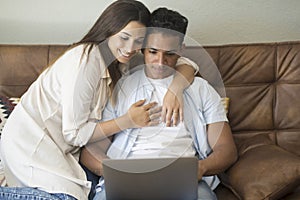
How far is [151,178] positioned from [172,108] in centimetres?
35

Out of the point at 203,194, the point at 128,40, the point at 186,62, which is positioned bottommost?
the point at 203,194

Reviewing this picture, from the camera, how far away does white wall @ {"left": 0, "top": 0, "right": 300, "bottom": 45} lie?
2215mm

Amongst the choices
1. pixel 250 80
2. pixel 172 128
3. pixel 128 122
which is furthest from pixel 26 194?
pixel 250 80

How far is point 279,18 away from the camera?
2.25 m

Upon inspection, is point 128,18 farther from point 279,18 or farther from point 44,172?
point 279,18

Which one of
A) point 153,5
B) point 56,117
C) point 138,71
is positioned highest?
point 153,5

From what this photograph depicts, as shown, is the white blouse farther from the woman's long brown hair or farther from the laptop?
the laptop

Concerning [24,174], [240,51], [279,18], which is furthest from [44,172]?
[279,18]

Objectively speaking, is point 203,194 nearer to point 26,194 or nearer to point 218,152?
point 218,152

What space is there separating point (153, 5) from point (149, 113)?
776mm

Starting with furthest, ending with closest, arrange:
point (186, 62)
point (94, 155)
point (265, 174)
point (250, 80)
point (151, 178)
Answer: point (250, 80) → point (186, 62) → point (94, 155) → point (265, 174) → point (151, 178)

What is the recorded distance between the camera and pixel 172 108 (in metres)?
1.65

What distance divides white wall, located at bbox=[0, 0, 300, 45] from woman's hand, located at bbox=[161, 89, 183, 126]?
0.65 meters

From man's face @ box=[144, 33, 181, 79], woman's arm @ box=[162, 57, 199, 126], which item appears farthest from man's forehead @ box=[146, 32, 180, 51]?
woman's arm @ box=[162, 57, 199, 126]
